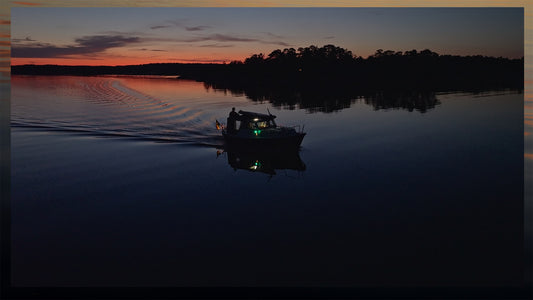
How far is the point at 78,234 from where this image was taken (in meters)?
14.5

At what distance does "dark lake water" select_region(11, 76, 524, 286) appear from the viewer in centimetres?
1182

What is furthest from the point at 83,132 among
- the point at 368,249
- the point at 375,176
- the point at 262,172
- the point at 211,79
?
the point at 211,79

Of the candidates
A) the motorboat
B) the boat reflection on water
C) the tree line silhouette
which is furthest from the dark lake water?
the tree line silhouette

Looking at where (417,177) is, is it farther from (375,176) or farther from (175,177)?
(175,177)

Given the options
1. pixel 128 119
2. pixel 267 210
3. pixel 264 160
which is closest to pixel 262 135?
pixel 264 160

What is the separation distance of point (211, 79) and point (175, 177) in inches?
5252

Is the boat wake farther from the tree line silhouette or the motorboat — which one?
the tree line silhouette

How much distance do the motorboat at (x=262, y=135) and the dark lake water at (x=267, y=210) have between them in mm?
1191

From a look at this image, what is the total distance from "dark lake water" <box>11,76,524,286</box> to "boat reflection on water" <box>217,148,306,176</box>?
0.22m

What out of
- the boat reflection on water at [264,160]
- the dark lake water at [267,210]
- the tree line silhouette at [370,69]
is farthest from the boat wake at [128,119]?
the tree line silhouette at [370,69]

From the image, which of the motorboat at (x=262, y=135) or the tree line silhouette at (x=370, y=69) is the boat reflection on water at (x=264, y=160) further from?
the tree line silhouette at (x=370, y=69)

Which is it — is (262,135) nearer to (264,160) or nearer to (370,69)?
(264,160)

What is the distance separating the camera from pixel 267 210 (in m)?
17.3

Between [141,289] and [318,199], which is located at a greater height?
[141,289]
